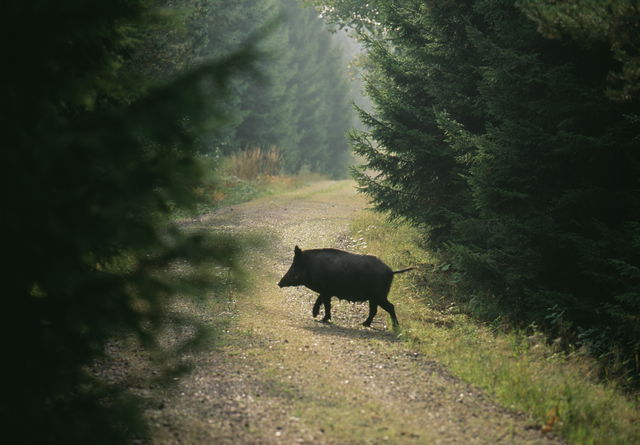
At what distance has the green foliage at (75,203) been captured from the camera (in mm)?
3143

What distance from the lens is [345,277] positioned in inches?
351

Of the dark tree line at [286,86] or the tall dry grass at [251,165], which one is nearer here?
the dark tree line at [286,86]

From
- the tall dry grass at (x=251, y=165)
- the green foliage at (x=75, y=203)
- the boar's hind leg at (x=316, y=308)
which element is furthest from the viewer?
the tall dry grass at (x=251, y=165)

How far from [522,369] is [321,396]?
263 centimetres

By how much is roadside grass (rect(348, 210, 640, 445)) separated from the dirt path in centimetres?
→ 28

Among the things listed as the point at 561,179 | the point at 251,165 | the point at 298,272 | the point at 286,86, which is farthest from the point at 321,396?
the point at 286,86

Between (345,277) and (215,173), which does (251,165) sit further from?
(215,173)

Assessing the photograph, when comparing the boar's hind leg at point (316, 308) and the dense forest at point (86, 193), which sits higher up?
the dense forest at point (86, 193)

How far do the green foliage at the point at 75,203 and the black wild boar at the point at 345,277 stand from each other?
16.3 ft

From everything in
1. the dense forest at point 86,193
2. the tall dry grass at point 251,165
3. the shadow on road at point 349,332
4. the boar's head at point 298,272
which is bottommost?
the shadow on road at point 349,332

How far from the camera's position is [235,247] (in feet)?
13.4

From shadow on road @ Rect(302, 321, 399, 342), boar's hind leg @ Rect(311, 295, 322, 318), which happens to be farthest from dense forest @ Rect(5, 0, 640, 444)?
boar's hind leg @ Rect(311, 295, 322, 318)

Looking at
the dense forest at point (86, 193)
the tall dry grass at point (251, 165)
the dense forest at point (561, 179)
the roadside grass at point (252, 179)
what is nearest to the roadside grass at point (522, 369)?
the dense forest at point (561, 179)

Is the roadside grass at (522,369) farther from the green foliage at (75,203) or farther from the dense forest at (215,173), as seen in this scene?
the green foliage at (75,203)
